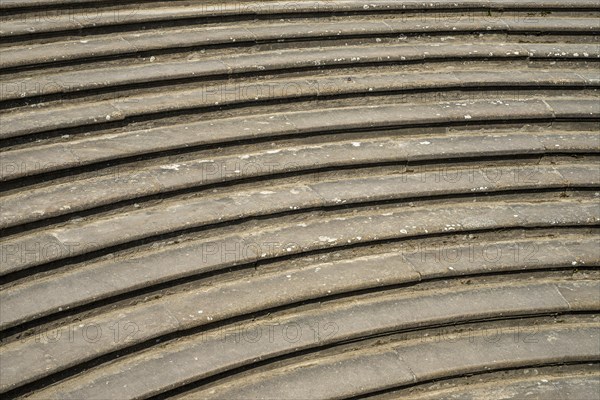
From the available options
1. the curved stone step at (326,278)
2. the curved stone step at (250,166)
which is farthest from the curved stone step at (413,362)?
the curved stone step at (250,166)

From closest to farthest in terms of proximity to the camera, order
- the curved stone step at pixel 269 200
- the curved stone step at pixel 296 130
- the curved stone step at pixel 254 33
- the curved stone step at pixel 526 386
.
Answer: the curved stone step at pixel 269 200, the curved stone step at pixel 296 130, the curved stone step at pixel 526 386, the curved stone step at pixel 254 33

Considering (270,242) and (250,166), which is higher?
(250,166)

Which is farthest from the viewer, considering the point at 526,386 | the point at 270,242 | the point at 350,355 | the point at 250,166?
the point at 250,166

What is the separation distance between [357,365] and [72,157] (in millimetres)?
2387

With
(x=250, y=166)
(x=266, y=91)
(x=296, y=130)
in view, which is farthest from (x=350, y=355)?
(x=266, y=91)

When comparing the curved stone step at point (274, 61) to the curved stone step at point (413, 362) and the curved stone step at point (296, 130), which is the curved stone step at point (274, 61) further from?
the curved stone step at point (413, 362)

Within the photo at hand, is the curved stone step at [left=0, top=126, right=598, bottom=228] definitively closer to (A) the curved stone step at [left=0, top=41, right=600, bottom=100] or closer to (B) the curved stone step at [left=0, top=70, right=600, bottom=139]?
(B) the curved stone step at [left=0, top=70, right=600, bottom=139]

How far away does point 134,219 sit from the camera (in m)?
6.49

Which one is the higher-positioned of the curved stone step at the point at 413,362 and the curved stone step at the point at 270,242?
the curved stone step at the point at 270,242

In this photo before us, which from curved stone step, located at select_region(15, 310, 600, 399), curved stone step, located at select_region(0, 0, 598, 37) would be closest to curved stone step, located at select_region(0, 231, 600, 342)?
curved stone step, located at select_region(15, 310, 600, 399)

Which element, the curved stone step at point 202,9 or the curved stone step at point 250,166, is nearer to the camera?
the curved stone step at point 250,166

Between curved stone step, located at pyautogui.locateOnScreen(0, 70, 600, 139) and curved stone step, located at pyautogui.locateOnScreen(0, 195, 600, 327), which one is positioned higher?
curved stone step, located at pyautogui.locateOnScreen(0, 70, 600, 139)

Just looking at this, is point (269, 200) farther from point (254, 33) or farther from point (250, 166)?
point (254, 33)

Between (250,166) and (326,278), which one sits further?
(250,166)
